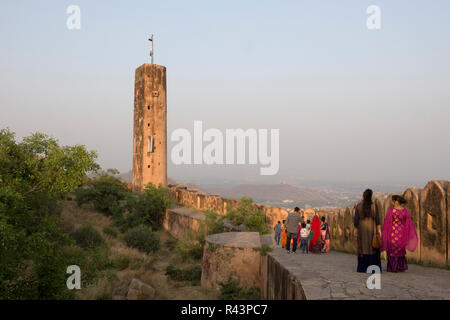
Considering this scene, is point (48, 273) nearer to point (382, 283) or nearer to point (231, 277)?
point (231, 277)

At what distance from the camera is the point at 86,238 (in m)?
18.3

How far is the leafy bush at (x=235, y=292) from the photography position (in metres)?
9.36

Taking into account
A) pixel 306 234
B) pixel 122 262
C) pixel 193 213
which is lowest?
pixel 122 262

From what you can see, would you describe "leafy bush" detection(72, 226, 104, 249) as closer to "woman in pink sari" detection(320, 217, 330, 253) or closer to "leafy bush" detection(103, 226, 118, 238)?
"leafy bush" detection(103, 226, 118, 238)

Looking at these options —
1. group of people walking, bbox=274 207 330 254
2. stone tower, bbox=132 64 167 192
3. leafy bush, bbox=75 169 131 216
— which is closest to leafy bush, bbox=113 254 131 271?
group of people walking, bbox=274 207 330 254

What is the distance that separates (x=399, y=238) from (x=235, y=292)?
5.31 metres

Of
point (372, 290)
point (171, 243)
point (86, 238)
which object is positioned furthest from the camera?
point (171, 243)

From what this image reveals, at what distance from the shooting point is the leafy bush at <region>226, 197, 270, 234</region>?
1526cm

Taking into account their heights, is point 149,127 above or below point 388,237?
above

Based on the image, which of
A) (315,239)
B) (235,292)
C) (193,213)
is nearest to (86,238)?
(193,213)

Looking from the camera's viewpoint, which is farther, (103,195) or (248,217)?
(103,195)

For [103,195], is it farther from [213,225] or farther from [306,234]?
[306,234]

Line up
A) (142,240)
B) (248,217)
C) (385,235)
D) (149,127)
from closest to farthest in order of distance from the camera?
(385,235) → (248,217) → (142,240) → (149,127)

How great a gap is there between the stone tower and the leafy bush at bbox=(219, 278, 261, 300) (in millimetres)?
22867
